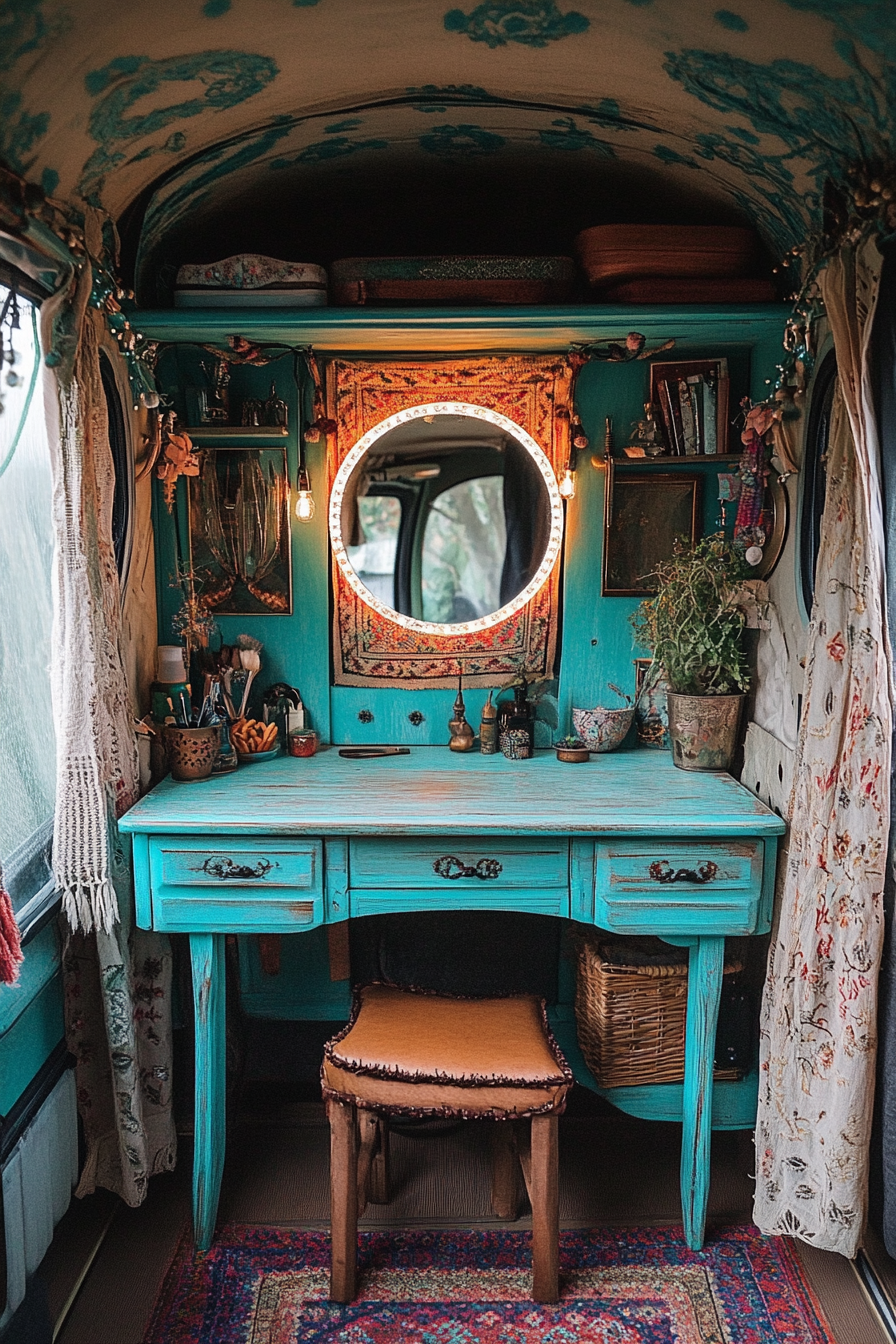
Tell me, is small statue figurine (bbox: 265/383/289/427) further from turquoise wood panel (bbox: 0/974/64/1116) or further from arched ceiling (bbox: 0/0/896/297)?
turquoise wood panel (bbox: 0/974/64/1116)

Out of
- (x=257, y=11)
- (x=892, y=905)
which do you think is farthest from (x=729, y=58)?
(x=892, y=905)

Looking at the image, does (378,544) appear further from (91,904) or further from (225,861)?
(91,904)

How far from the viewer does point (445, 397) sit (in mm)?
2689

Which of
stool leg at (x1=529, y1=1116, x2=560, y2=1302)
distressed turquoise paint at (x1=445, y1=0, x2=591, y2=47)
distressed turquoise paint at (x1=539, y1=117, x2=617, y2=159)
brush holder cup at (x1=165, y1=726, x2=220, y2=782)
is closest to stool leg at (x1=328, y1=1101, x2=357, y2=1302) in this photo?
stool leg at (x1=529, y1=1116, x2=560, y2=1302)

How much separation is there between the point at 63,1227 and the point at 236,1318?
0.50 m

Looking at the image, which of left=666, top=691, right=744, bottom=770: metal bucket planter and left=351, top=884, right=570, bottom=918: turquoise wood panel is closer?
left=351, top=884, right=570, bottom=918: turquoise wood panel

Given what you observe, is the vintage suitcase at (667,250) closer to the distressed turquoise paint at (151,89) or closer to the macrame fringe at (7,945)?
the distressed turquoise paint at (151,89)

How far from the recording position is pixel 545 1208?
81.0 inches

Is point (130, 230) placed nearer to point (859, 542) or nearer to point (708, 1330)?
point (859, 542)

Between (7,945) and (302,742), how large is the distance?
1.16m

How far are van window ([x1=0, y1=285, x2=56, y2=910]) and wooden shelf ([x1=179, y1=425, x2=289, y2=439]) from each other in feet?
1.63

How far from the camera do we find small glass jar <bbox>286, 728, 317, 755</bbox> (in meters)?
2.72

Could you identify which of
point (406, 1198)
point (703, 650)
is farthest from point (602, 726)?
point (406, 1198)

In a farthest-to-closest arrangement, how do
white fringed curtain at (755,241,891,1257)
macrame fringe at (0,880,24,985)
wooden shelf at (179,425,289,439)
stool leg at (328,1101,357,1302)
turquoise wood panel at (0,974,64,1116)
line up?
wooden shelf at (179,425,289,439)
stool leg at (328,1101,357,1302)
turquoise wood panel at (0,974,64,1116)
white fringed curtain at (755,241,891,1257)
macrame fringe at (0,880,24,985)
